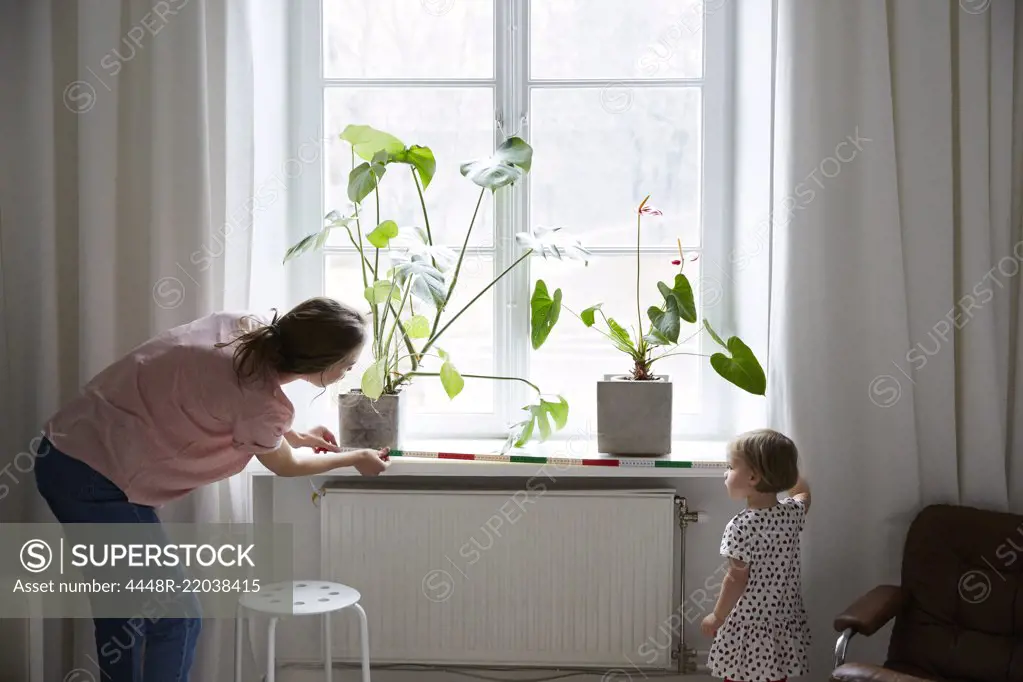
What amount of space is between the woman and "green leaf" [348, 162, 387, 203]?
0.47 metres

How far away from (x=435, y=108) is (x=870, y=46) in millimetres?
1194

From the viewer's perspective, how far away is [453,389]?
2.34 meters

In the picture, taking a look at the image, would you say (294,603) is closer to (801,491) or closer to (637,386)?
(637,386)

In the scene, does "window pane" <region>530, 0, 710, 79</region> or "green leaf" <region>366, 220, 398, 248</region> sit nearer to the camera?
"green leaf" <region>366, 220, 398, 248</region>

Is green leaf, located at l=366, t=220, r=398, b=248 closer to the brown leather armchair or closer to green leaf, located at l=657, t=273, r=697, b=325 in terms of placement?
green leaf, located at l=657, t=273, r=697, b=325

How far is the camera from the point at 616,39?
2650mm

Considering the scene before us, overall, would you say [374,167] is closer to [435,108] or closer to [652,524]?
[435,108]

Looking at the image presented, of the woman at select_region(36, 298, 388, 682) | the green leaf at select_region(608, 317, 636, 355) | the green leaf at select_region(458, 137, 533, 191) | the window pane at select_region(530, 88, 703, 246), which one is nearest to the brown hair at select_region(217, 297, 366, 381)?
the woman at select_region(36, 298, 388, 682)

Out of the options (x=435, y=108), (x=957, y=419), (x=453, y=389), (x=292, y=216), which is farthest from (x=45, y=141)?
(x=957, y=419)

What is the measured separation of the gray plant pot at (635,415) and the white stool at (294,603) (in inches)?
29.9

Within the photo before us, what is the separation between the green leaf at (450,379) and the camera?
2322 millimetres

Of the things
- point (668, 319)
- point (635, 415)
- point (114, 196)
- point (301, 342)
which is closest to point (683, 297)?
point (668, 319)

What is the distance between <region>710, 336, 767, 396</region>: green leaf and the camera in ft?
7.19

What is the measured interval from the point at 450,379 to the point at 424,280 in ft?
0.92
